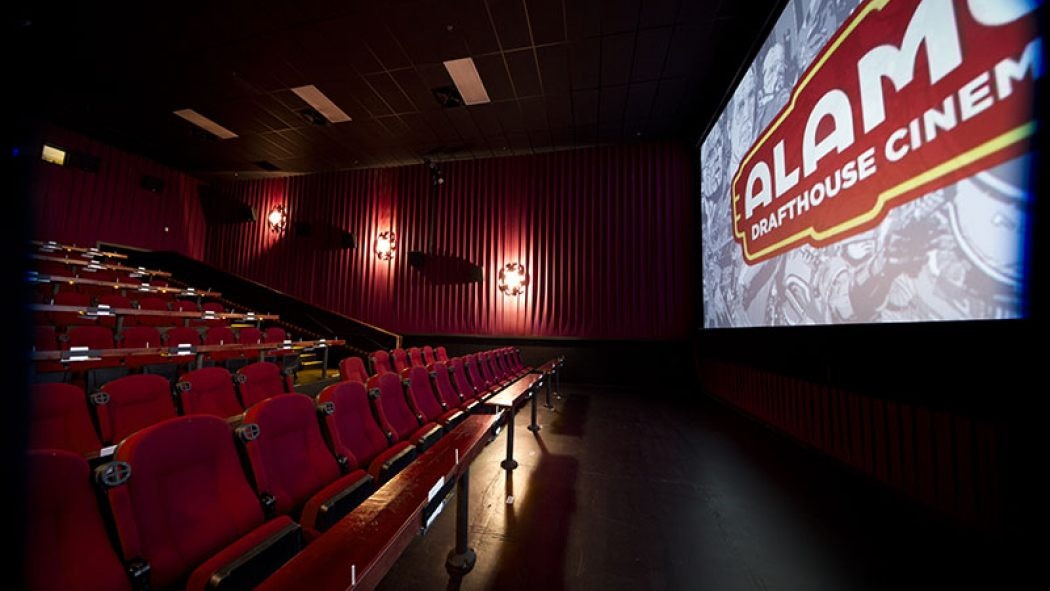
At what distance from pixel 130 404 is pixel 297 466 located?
3.87 feet

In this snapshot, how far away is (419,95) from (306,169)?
3733 millimetres

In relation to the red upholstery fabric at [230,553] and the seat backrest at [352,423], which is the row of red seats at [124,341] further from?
the red upholstery fabric at [230,553]

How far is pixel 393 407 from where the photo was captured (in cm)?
228

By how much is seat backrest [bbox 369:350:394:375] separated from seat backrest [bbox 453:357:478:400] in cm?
60

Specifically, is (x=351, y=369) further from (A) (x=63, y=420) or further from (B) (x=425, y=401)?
(A) (x=63, y=420)

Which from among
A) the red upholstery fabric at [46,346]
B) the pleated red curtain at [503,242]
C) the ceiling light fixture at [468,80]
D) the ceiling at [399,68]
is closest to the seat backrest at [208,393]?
the red upholstery fabric at [46,346]

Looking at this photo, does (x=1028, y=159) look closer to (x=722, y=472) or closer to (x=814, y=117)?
(x=814, y=117)

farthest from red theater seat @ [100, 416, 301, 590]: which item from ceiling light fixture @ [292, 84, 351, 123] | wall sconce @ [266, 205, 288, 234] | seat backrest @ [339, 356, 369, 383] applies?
wall sconce @ [266, 205, 288, 234]

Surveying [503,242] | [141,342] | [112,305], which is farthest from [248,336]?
[503,242]

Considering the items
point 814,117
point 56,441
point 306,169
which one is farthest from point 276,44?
point 814,117

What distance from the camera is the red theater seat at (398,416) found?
82.2 inches

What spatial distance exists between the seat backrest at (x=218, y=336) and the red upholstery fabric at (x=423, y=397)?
102 inches

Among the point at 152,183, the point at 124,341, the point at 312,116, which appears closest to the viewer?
the point at 124,341

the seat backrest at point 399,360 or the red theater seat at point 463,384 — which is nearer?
the red theater seat at point 463,384
